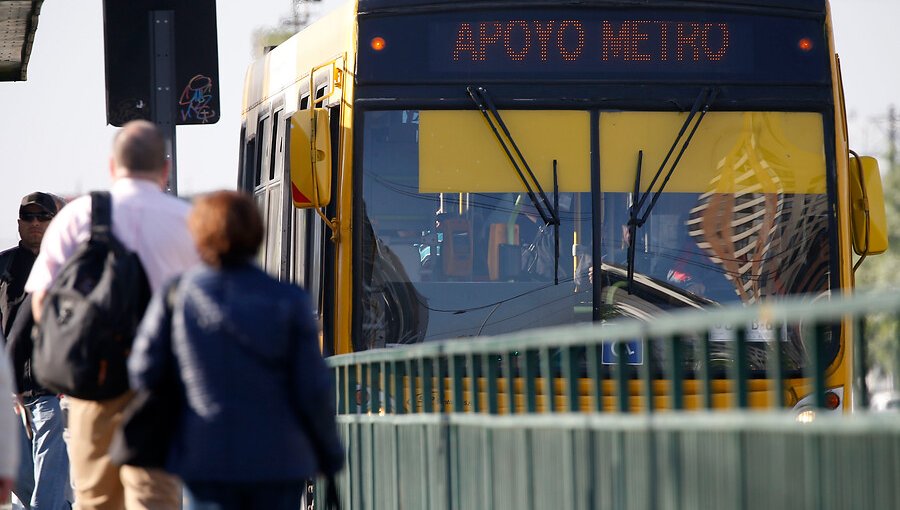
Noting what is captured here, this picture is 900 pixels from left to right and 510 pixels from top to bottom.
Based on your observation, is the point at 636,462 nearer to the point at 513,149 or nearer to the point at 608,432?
the point at 608,432

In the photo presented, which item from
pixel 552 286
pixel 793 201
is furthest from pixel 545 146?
pixel 793 201

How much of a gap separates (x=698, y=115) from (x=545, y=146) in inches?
31.8

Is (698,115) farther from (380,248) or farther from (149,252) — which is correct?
(149,252)

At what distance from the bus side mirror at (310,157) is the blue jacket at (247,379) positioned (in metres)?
4.30

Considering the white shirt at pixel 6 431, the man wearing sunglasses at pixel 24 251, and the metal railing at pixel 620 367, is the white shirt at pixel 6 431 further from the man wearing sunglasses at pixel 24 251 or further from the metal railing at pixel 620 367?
the man wearing sunglasses at pixel 24 251

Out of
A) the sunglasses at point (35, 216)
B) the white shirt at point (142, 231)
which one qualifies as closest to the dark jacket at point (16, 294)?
the sunglasses at point (35, 216)

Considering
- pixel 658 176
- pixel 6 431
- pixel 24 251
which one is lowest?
pixel 6 431

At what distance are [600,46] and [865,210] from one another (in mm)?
1691

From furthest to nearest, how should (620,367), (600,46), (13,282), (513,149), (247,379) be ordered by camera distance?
(13,282) → (600,46) → (513,149) → (620,367) → (247,379)

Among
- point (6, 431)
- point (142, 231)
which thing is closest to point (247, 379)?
point (6, 431)

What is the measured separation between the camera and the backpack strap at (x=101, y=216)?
5.71 meters

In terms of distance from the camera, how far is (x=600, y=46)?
9.45 metres

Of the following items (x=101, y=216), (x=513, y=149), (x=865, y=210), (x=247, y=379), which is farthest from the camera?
(x=865, y=210)

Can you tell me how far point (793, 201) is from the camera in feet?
30.6
